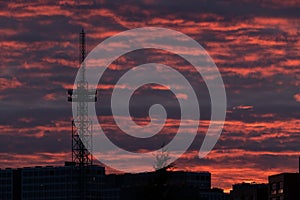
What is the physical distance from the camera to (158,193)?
303ft

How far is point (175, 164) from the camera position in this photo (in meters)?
94.6

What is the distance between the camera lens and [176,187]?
93688 millimetres

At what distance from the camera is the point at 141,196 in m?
94.1

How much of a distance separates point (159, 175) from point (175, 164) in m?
2.48

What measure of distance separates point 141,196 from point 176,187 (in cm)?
326

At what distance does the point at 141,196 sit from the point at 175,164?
13.8ft

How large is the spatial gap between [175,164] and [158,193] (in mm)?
3646

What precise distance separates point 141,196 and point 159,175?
283cm

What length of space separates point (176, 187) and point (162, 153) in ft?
11.6

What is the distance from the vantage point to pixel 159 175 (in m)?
92.8

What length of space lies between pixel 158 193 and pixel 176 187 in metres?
2.12
